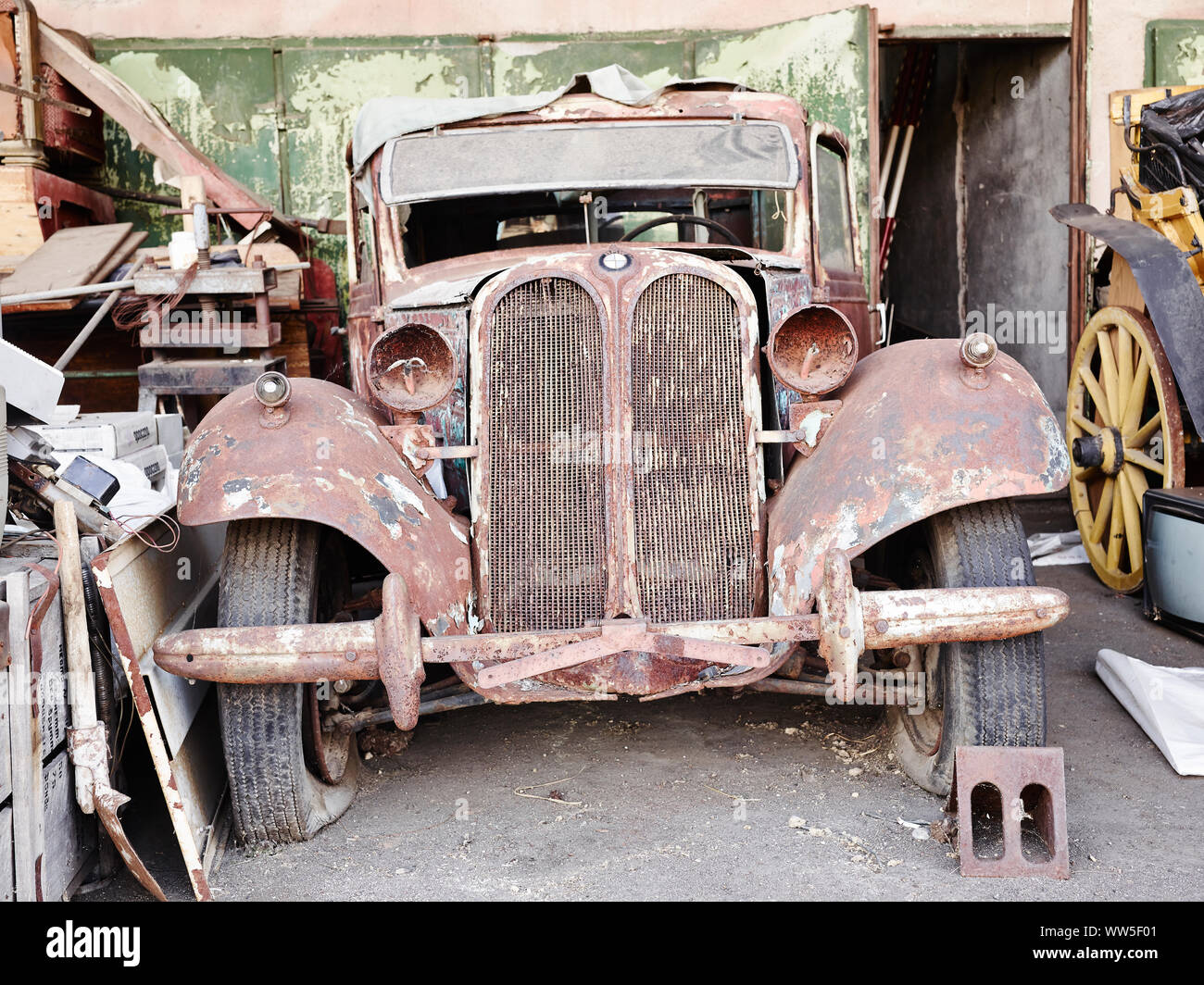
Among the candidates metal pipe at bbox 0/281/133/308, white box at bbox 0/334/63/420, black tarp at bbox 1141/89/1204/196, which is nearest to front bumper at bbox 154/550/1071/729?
white box at bbox 0/334/63/420

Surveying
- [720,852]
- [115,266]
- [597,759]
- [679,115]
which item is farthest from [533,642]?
[115,266]

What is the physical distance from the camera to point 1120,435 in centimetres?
527

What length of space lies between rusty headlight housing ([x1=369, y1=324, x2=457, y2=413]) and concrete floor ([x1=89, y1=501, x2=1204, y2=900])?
3.83 ft

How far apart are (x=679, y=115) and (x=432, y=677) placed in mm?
2132

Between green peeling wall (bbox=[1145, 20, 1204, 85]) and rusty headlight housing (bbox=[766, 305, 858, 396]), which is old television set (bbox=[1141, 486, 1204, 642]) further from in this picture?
green peeling wall (bbox=[1145, 20, 1204, 85])

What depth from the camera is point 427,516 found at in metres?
2.99

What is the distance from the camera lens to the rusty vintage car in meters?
2.63

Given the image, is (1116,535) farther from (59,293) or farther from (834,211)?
(59,293)

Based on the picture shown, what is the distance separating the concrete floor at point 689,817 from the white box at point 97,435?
1303 millimetres

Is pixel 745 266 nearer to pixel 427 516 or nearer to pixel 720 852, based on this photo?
pixel 427 516

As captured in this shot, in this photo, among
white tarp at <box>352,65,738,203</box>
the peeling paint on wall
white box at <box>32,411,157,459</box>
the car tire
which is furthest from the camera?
the peeling paint on wall

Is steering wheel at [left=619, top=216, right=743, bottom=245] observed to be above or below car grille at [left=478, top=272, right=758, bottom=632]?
above

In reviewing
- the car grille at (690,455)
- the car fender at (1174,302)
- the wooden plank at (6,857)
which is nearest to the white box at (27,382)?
the wooden plank at (6,857)

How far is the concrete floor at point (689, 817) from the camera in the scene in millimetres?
2699
